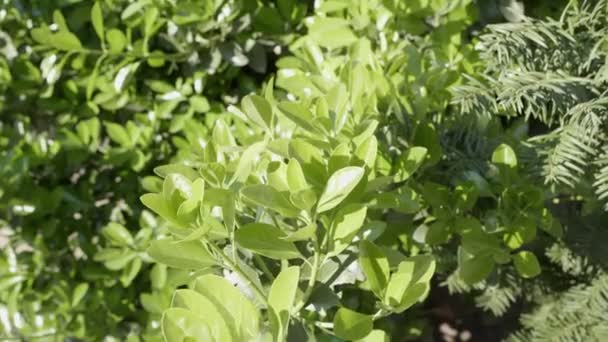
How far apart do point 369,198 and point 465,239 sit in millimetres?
200

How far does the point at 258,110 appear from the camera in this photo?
2.41 feet

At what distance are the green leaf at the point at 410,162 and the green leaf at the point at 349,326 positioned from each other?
226 millimetres

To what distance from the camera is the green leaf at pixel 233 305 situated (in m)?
0.52

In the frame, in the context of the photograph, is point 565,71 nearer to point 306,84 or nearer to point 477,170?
point 477,170

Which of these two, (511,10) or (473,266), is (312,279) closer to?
(473,266)

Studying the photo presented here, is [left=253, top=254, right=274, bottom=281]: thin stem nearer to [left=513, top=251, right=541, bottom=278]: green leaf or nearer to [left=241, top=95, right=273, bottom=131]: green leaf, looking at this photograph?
[left=241, top=95, right=273, bottom=131]: green leaf

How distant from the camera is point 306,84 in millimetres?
895

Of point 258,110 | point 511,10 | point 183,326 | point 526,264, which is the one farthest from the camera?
point 511,10

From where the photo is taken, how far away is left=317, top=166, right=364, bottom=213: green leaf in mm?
546

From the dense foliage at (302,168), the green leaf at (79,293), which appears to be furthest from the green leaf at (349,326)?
the green leaf at (79,293)

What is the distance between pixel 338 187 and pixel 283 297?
4.2 inches

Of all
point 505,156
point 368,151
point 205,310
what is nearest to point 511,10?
point 505,156

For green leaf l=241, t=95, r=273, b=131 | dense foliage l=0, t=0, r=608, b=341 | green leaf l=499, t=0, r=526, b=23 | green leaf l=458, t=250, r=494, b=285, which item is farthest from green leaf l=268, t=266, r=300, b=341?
green leaf l=499, t=0, r=526, b=23

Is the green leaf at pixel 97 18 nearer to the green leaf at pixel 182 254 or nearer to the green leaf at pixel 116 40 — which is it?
the green leaf at pixel 116 40
